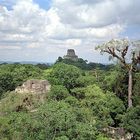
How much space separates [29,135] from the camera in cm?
2538

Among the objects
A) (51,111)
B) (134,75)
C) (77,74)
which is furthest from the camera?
(77,74)

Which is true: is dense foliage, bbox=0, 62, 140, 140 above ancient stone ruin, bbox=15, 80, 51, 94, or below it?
below

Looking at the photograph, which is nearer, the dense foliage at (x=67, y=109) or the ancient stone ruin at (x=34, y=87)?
the dense foliage at (x=67, y=109)

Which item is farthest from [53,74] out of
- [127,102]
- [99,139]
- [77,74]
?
[99,139]

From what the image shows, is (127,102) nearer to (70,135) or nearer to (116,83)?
(116,83)

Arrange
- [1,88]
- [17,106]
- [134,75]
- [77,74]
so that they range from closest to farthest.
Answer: [17,106] → [134,75] → [77,74] → [1,88]

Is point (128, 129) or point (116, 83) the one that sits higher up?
point (116, 83)

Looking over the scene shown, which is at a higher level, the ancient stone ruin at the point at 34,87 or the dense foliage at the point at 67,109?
the ancient stone ruin at the point at 34,87

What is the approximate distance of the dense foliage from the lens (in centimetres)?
2520

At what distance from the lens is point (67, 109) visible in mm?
27562

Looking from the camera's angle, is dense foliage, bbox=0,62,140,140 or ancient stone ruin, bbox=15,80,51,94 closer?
dense foliage, bbox=0,62,140,140

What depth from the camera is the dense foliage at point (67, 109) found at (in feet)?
82.7

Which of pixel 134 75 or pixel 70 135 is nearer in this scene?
pixel 70 135

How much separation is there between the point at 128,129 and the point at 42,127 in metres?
9.46
